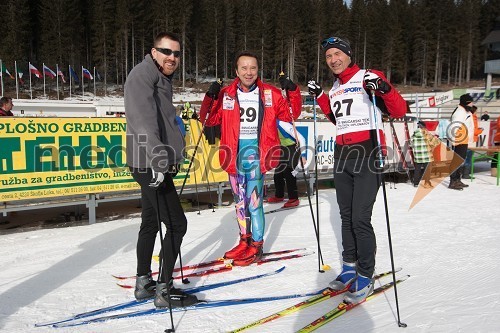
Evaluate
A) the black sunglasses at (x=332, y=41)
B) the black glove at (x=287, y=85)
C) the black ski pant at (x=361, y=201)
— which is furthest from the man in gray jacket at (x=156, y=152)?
the black glove at (x=287, y=85)

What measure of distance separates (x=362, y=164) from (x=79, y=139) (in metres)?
4.29

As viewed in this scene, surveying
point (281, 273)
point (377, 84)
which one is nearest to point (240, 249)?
point (281, 273)

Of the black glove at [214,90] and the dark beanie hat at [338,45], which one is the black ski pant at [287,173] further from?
the dark beanie hat at [338,45]

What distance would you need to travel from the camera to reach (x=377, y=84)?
297 centimetres

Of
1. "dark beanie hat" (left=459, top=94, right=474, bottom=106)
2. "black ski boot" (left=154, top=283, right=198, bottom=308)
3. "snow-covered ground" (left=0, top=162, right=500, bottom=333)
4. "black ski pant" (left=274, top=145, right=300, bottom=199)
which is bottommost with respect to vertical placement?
"snow-covered ground" (left=0, top=162, right=500, bottom=333)

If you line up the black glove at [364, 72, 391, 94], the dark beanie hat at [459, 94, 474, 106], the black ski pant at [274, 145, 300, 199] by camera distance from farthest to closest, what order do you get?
the dark beanie hat at [459, 94, 474, 106]
the black ski pant at [274, 145, 300, 199]
the black glove at [364, 72, 391, 94]

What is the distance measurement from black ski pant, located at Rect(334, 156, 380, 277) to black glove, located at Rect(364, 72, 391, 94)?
1.90ft

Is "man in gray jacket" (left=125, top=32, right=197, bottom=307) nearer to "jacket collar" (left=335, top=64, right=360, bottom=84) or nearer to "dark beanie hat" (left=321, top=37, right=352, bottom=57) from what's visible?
"dark beanie hat" (left=321, top=37, right=352, bottom=57)

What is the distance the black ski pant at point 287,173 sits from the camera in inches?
290

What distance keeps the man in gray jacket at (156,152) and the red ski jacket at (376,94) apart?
139 centimetres

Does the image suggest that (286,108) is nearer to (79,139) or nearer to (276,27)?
(79,139)

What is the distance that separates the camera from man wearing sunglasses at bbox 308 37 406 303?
3174mm

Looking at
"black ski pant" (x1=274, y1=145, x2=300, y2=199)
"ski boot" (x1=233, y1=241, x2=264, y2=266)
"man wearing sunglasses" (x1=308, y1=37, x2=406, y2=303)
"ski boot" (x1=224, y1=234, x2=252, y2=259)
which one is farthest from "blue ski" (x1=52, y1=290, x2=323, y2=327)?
"black ski pant" (x1=274, y1=145, x2=300, y2=199)

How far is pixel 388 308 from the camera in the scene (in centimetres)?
305
